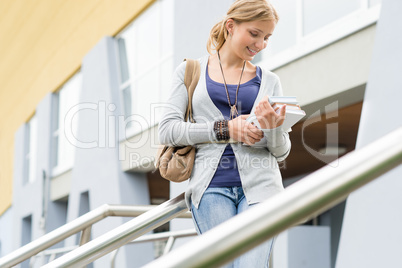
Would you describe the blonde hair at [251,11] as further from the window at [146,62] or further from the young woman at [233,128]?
the window at [146,62]

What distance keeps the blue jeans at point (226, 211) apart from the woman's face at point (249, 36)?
0.49 meters

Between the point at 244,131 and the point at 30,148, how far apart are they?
45.7 feet

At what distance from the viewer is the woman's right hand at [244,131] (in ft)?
5.69

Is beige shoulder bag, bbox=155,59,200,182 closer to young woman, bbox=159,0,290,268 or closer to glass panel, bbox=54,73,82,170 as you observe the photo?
young woman, bbox=159,0,290,268

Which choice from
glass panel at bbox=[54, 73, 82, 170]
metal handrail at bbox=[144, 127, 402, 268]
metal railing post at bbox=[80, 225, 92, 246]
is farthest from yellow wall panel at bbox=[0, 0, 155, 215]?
metal handrail at bbox=[144, 127, 402, 268]

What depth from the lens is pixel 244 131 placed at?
174 centimetres

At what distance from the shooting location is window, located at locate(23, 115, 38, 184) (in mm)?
14234

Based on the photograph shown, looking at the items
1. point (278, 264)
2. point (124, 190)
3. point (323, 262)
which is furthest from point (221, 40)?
point (124, 190)

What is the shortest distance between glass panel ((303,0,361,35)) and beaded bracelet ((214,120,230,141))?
3.28 m

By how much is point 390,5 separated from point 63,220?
9.91 metres

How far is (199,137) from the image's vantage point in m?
1.82

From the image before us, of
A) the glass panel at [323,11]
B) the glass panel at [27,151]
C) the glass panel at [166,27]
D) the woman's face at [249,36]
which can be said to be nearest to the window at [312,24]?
the glass panel at [323,11]

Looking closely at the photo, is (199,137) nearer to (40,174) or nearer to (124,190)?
(124,190)

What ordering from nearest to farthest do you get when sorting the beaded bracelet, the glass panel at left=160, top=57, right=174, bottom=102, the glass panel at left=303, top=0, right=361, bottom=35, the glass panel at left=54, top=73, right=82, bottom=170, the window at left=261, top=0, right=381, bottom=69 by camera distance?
the beaded bracelet → the window at left=261, top=0, right=381, bottom=69 → the glass panel at left=303, top=0, right=361, bottom=35 → the glass panel at left=160, top=57, right=174, bottom=102 → the glass panel at left=54, top=73, right=82, bottom=170
